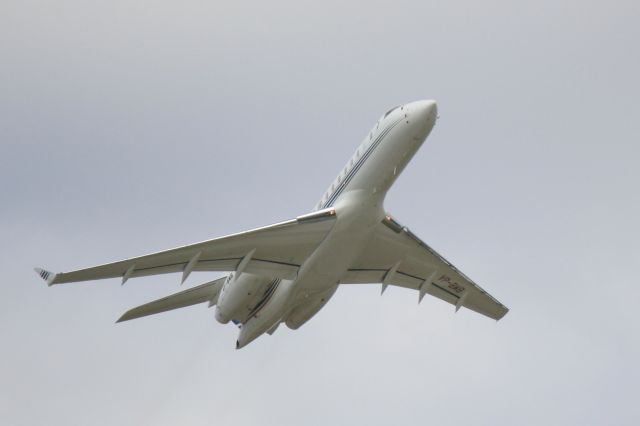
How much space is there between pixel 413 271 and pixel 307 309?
214 inches

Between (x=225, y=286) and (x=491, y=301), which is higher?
(x=491, y=301)

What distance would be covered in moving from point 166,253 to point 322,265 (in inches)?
243

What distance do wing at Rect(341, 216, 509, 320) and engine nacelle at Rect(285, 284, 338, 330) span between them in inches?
89.7

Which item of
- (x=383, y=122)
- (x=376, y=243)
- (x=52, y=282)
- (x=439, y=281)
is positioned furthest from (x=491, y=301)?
(x=52, y=282)

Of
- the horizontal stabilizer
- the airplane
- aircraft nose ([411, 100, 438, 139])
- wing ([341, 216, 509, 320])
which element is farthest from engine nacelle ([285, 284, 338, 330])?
aircraft nose ([411, 100, 438, 139])

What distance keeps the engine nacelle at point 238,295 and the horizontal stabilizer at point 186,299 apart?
1422mm

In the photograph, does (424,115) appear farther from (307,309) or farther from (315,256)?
(307,309)

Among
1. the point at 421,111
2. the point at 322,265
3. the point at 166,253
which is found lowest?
the point at 166,253

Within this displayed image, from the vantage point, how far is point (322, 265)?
48.0 m

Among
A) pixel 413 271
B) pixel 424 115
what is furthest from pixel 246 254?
pixel 424 115

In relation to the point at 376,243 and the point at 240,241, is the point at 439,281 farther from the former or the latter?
the point at 240,241

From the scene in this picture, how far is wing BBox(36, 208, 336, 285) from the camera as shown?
46.4 metres

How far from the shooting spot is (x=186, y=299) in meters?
52.9

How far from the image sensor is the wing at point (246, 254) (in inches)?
1828
